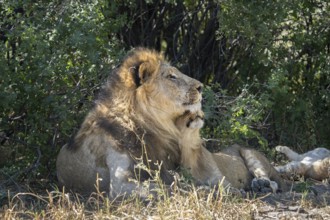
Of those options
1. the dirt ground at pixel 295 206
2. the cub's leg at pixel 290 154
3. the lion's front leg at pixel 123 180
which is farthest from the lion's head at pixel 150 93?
the cub's leg at pixel 290 154

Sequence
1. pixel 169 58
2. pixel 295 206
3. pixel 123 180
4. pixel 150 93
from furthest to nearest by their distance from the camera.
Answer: pixel 169 58 → pixel 150 93 → pixel 123 180 → pixel 295 206

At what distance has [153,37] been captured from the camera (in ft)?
36.6

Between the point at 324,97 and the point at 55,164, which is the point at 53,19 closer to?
the point at 55,164

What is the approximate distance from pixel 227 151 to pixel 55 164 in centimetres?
162

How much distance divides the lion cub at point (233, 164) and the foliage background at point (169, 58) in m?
0.28

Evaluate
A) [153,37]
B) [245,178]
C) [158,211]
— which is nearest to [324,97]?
[153,37]

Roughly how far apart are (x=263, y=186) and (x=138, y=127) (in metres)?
1.39

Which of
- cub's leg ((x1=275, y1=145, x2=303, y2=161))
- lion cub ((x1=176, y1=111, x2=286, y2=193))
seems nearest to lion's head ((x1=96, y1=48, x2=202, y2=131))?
lion cub ((x1=176, y1=111, x2=286, y2=193))

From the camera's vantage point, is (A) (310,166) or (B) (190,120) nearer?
(B) (190,120)

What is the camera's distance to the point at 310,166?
29.3 feet

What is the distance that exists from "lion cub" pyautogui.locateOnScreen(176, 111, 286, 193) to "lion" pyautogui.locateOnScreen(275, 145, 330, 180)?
48 cm

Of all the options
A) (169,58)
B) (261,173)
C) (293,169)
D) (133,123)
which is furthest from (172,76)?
(169,58)

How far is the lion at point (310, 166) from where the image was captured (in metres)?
8.76

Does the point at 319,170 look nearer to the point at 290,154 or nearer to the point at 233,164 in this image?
the point at 290,154
